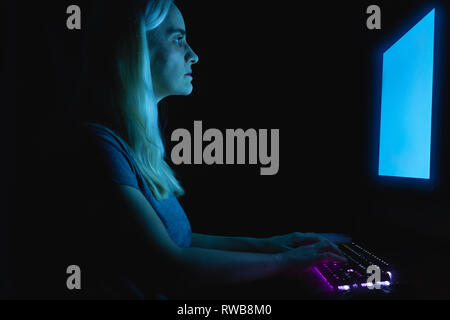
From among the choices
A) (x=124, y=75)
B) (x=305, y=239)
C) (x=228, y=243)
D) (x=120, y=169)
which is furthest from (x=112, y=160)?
(x=305, y=239)

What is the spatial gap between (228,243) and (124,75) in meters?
0.70

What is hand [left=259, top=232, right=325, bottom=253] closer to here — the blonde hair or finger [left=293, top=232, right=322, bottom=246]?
finger [left=293, top=232, right=322, bottom=246]

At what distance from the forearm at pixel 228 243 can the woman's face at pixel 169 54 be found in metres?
0.58

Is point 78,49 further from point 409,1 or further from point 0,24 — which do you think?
point 409,1

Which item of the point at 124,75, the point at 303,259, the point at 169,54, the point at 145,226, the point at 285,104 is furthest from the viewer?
the point at 285,104

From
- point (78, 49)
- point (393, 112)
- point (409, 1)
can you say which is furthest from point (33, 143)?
point (409, 1)

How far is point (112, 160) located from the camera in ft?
2.28

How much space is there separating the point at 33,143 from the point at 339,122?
1.46 meters

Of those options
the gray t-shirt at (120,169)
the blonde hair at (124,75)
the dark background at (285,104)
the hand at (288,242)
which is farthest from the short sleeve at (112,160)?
the dark background at (285,104)

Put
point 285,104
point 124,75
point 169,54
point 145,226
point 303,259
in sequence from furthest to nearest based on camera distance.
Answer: point 285,104, point 169,54, point 124,75, point 303,259, point 145,226

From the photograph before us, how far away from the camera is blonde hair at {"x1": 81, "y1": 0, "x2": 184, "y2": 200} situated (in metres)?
0.89

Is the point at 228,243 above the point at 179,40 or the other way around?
the other way around

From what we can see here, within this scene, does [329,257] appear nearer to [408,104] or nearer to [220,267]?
[220,267]

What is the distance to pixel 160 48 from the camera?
1016 mm
